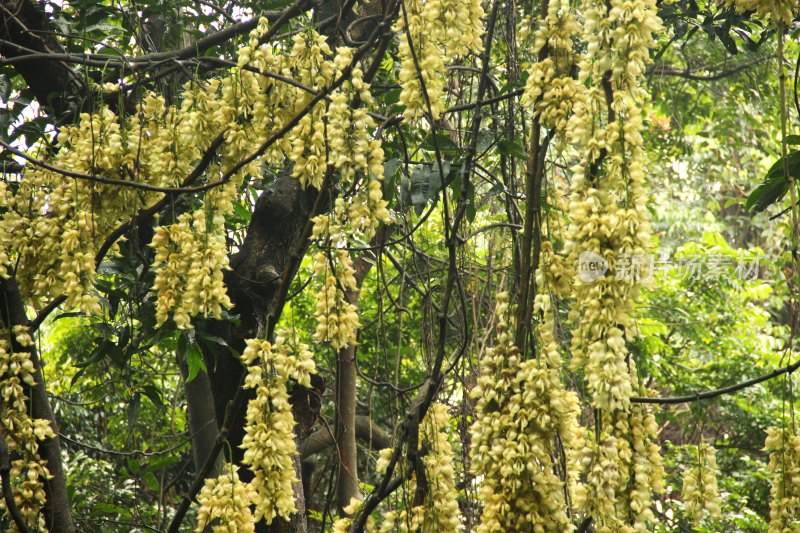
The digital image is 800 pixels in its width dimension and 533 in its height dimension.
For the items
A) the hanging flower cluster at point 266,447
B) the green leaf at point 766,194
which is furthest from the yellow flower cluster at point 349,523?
the green leaf at point 766,194

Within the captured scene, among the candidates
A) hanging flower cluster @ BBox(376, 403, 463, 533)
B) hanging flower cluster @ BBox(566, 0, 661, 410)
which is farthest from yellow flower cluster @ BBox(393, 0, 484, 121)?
hanging flower cluster @ BBox(376, 403, 463, 533)

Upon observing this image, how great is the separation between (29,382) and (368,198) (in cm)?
83

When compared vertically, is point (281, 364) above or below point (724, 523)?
above

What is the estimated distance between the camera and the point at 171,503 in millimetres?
5320

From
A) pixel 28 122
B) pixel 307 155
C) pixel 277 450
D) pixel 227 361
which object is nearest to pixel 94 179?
pixel 307 155

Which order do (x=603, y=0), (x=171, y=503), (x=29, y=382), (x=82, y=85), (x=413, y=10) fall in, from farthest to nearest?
1. (x=171, y=503)
2. (x=82, y=85)
3. (x=29, y=382)
4. (x=413, y=10)
5. (x=603, y=0)

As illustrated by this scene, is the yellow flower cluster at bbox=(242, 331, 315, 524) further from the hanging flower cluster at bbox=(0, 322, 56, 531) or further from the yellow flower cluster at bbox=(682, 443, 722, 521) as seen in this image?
the yellow flower cluster at bbox=(682, 443, 722, 521)

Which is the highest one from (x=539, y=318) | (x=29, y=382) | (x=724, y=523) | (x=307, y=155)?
(x=307, y=155)

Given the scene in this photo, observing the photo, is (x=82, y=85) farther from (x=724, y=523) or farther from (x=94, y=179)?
(x=724, y=523)

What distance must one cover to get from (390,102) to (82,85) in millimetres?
898

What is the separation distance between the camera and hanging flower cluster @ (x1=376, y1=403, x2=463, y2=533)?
4.66ft

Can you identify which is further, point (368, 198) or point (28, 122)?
point (28, 122)

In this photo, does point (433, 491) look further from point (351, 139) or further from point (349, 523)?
point (351, 139)

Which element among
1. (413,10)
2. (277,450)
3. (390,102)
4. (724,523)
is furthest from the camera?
(724,523)
